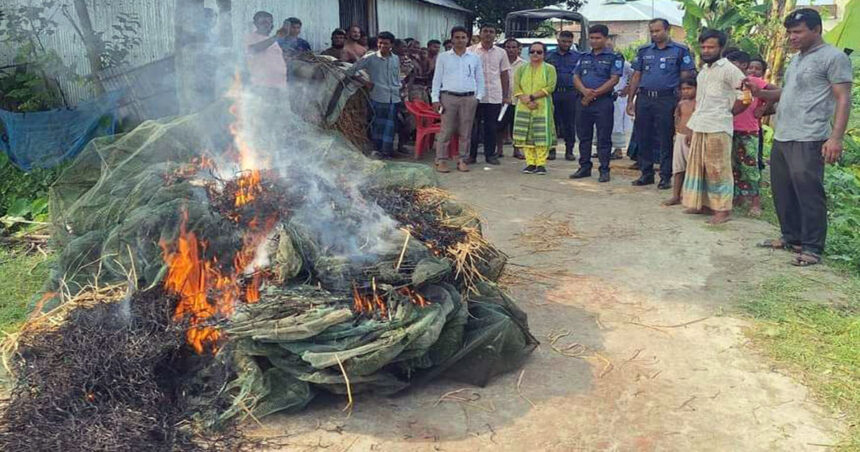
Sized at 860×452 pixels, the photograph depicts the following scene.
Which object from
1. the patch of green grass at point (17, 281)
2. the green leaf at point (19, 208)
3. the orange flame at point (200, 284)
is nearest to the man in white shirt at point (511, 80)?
the green leaf at point (19, 208)

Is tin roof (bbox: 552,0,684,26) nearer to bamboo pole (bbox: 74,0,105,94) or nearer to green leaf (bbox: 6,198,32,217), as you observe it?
bamboo pole (bbox: 74,0,105,94)

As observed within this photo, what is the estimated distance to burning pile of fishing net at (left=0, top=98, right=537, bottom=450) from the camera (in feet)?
10.3

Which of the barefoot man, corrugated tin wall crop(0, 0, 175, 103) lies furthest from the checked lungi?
the barefoot man

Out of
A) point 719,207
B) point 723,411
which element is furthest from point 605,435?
point 719,207

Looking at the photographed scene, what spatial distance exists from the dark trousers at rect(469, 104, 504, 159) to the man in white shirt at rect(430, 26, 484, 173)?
0.60 metres

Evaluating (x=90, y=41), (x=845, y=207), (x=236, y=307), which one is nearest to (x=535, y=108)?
(x=845, y=207)

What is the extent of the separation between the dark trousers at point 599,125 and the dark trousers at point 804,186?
3104mm

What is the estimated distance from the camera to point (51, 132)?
766cm

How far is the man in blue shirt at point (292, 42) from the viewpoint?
9.19 metres

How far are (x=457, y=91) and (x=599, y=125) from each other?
1951mm

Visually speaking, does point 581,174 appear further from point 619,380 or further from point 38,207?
point 38,207

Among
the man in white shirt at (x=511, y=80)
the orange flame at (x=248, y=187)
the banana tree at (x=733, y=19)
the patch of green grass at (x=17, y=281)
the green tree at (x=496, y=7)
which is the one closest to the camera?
the orange flame at (x=248, y=187)

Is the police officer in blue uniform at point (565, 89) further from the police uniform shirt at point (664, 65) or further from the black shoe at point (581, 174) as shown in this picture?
the police uniform shirt at point (664, 65)

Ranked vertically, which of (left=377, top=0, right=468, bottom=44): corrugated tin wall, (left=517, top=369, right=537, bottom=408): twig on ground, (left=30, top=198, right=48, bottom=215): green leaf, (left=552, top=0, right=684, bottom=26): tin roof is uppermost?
(left=552, top=0, right=684, bottom=26): tin roof
